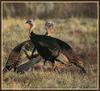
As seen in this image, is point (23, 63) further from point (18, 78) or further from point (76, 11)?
point (76, 11)

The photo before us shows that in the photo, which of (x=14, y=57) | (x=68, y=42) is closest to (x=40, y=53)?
(x=14, y=57)

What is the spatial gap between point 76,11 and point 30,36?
3.96ft

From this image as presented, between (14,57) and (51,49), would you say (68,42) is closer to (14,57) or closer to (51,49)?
(51,49)

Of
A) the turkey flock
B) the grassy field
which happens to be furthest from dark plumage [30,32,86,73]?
the grassy field

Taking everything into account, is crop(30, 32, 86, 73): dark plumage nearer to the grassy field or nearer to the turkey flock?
the turkey flock

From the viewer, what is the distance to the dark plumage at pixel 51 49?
11.0m

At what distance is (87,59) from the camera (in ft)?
37.5

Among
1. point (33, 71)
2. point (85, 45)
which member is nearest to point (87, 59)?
point (85, 45)

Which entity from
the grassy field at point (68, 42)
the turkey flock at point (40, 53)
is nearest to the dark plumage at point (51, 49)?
the turkey flock at point (40, 53)

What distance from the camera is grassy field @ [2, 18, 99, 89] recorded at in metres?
10.8

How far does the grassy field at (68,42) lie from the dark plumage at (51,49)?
158 millimetres

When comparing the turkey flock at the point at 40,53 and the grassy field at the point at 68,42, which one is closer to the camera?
the grassy field at the point at 68,42

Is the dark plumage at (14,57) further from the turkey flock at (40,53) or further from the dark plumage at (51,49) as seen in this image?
the dark plumage at (51,49)

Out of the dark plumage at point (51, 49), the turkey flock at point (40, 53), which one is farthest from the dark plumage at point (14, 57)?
the dark plumage at point (51, 49)
